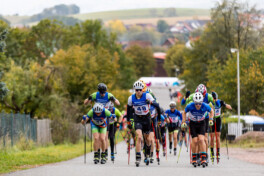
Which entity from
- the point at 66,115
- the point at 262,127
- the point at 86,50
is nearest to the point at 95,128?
the point at 66,115

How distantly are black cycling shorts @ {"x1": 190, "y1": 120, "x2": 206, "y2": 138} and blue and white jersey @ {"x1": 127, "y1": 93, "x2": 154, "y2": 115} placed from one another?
3.94 ft

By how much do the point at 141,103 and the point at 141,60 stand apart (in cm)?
12707

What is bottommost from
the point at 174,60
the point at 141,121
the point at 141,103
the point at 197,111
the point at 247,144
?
the point at 247,144

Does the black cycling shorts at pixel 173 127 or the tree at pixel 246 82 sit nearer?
the black cycling shorts at pixel 173 127

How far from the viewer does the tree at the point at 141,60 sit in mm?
142875

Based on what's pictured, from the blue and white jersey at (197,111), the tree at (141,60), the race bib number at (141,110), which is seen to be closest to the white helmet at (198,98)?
the blue and white jersey at (197,111)

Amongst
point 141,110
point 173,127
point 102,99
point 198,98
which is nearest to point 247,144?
point 173,127

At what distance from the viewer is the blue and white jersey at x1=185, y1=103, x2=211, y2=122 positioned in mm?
17562

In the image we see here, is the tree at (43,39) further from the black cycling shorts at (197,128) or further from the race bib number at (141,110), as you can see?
the black cycling shorts at (197,128)

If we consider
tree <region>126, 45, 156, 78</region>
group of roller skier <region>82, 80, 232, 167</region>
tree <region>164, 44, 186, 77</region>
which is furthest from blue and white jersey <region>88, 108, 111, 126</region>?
tree <region>126, 45, 156, 78</region>

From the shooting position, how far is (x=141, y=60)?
144 m

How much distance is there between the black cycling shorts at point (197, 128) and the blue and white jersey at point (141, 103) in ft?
3.94

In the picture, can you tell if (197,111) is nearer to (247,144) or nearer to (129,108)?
(129,108)

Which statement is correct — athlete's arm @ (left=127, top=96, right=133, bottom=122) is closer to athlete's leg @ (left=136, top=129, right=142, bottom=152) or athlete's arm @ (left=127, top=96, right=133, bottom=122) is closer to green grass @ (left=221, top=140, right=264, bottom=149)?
athlete's leg @ (left=136, top=129, right=142, bottom=152)
